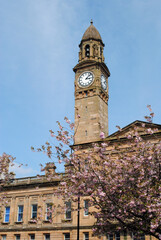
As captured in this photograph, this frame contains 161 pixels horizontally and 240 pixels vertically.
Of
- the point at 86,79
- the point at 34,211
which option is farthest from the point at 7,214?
the point at 86,79

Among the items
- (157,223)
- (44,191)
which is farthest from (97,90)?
(157,223)

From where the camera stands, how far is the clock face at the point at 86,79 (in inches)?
1702

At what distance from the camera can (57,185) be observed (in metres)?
38.8

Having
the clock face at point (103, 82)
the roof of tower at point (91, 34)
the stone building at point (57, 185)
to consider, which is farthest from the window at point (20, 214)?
the roof of tower at point (91, 34)

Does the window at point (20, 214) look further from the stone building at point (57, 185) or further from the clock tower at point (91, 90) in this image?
the clock tower at point (91, 90)

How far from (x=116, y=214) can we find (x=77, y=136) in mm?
24466

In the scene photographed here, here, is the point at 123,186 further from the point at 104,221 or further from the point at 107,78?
the point at 107,78

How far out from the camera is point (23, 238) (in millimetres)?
39125

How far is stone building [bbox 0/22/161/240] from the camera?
37.0m

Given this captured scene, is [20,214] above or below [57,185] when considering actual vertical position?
below

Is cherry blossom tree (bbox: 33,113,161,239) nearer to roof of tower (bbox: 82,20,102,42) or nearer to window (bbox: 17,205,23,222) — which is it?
window (bbox: 17,205,23,222)

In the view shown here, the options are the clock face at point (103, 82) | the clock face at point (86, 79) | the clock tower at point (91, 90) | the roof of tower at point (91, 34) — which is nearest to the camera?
the clock tower at point (91, 90)

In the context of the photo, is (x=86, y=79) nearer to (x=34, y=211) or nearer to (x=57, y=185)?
(x=57, y=185)

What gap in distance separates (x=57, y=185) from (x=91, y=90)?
572 inches
